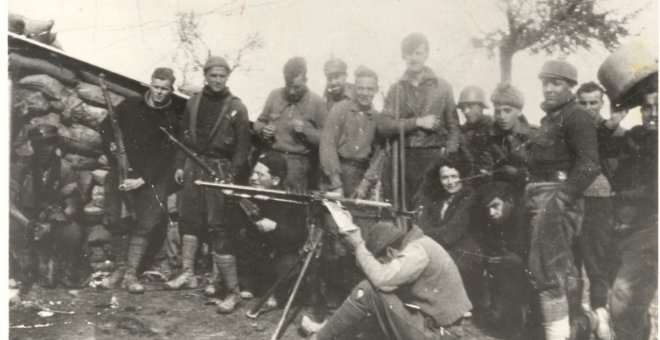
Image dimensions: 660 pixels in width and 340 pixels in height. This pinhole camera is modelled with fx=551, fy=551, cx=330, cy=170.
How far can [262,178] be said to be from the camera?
4914 mm

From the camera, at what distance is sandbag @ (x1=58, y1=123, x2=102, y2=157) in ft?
18.1

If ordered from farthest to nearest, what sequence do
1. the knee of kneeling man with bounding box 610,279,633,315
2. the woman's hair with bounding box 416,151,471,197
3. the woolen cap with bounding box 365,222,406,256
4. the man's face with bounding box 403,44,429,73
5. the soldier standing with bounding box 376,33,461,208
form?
the man's face with bounding box 403,44,429,73, the soldier standing with bounding box 376,33,461,208, the woman's hair with bounding box 416,151,471,197, the woolen cap with bounding box 365,222,406,256, the knee of kneeling man with bounding box 610,279,633,315

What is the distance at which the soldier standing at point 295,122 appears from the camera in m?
5.57

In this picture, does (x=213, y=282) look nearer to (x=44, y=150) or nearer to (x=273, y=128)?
(x=273, y=128)

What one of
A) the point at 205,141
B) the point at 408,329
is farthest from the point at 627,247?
the point at 205,141

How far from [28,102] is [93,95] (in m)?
0.59

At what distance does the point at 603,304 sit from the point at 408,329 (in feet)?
6.09

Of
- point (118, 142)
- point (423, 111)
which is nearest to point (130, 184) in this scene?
point (118, 142)

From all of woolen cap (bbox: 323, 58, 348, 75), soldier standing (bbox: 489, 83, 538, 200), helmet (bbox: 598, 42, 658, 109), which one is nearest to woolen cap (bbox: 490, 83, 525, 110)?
soldier standing (bbox: 489, 83, 538, 200)

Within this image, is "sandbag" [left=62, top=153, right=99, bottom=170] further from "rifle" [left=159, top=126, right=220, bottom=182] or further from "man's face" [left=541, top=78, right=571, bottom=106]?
"man's face" [left=541, top=78, right=571, bottom=106]

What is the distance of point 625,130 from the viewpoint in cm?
467

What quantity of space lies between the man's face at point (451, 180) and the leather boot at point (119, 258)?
10.7ft

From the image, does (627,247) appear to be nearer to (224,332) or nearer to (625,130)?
(625,130)

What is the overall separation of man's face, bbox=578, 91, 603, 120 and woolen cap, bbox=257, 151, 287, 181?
110 inches
